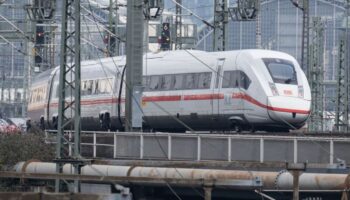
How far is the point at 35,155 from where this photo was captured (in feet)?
139

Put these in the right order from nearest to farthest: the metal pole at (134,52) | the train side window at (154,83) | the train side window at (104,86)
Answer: the metal pole at (134,52) → the train side window at (154,83) → the train side window at (104,86)

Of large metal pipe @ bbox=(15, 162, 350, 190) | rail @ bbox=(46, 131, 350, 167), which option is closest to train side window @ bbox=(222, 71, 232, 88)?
rail @ bbox=(46, 131, 350, 167)

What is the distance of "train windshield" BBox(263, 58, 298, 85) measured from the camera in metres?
45.3

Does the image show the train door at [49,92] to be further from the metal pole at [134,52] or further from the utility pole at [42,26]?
the metal pole at [134,52]

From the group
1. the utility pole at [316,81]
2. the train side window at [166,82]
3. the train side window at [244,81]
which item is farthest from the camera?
the utility pole at [316,81]

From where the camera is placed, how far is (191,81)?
157 ft

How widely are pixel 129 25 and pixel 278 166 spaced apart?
1098 centimetres

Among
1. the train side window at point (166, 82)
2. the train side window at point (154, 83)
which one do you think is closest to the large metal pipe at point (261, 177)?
the train side window at point (166, 82)

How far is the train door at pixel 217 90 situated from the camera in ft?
150

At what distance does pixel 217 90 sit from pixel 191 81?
6.42 ft

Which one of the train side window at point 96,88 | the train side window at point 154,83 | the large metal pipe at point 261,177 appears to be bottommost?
the large metal pipe at point 261,177

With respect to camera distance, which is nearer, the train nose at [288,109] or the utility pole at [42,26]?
the train nose at [288,109]

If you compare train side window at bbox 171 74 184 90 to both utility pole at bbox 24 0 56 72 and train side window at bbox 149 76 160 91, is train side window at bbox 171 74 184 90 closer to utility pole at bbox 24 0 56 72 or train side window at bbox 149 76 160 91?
train side window at bbox 149 76 160 91

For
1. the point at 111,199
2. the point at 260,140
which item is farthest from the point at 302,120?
the point at 111,199
